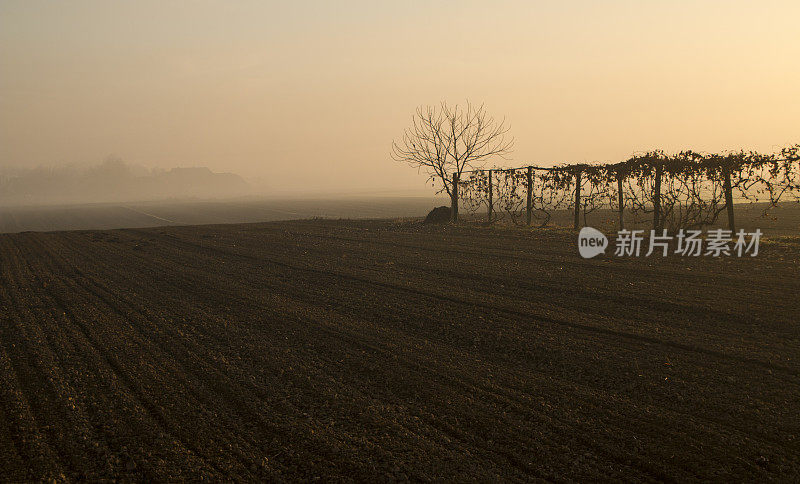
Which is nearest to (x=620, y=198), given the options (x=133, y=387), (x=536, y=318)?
(x=536, y=318)

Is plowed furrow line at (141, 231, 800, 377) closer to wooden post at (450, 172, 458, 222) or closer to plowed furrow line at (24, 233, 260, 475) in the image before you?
plowed furrow line at (24, 233, 260, 475)

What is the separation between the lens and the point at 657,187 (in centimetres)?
1440

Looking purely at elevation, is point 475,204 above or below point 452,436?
above

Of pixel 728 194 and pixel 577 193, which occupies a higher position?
pixel 577 193

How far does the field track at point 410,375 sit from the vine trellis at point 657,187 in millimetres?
3893

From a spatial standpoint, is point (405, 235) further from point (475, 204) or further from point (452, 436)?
point (452, 436)

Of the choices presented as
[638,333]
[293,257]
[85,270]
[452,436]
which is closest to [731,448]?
[452,436]

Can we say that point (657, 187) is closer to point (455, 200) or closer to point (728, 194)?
point (728, 194)

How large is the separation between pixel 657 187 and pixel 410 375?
12436mm

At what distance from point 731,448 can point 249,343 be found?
4600mm

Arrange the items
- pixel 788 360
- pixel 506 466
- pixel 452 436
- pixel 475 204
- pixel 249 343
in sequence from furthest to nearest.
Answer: pixel 475 204 < pixel 249 343 < pixel 788 360 < pixel 452 436 < pixel 506 466

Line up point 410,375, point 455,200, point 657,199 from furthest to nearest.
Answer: point 455,200, point 657,199, point 410,375

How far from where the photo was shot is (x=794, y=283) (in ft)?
25.9

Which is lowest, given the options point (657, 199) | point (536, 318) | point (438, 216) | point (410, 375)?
point (410, 375)
